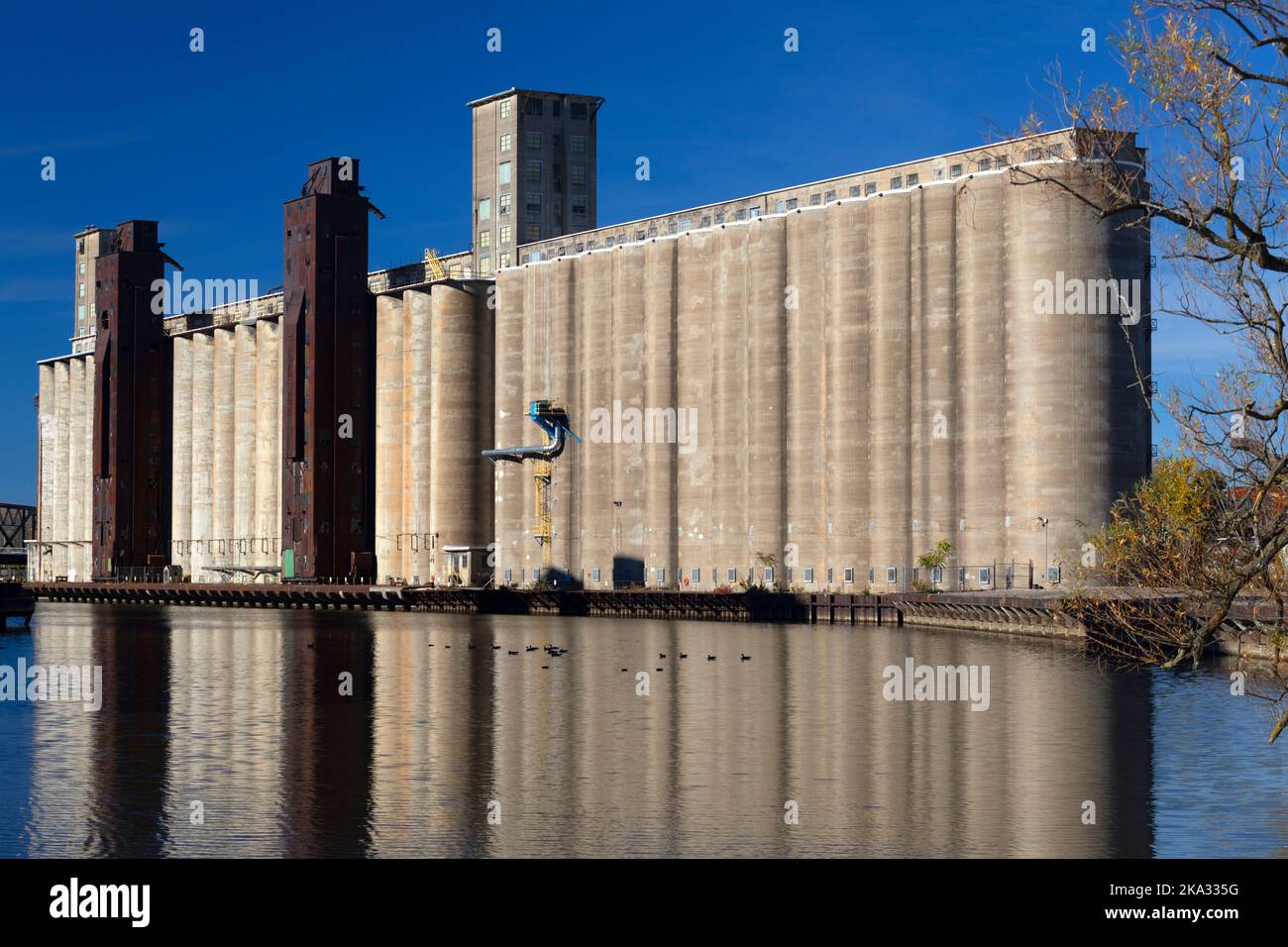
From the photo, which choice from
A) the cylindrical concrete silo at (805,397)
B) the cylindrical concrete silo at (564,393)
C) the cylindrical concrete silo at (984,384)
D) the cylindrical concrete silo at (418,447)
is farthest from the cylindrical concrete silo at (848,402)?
the cylindrical concrete silo at (418,447)

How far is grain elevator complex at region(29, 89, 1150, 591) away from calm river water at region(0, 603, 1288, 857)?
4708cm

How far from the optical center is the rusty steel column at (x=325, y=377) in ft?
540

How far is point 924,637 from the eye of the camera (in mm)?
98562

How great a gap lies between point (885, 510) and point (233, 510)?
99.1m

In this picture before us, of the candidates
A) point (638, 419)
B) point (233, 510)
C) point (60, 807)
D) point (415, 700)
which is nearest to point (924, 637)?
point (415, 700)

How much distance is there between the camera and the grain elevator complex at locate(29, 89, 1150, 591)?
119m

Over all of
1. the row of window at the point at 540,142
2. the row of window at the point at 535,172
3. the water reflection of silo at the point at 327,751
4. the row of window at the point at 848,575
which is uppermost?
the row of window at the point at 540,142

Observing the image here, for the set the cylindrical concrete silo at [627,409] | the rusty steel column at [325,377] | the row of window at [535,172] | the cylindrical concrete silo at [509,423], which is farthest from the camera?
the row of window at [535,172]

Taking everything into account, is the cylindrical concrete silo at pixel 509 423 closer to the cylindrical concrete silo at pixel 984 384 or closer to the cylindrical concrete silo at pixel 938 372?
the cylindrical concrete silo at pixel 938 372

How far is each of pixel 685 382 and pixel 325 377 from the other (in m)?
40.9

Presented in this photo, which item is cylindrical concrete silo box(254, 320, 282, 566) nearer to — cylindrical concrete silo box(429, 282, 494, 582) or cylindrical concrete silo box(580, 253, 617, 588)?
cylindrical concrete silo box(429, 282, 494, 582)

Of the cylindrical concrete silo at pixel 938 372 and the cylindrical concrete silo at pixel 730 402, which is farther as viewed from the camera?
the cylindrical concrete silo at pixel 730 402

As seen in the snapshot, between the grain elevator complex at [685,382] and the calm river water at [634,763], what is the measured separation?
154 ft

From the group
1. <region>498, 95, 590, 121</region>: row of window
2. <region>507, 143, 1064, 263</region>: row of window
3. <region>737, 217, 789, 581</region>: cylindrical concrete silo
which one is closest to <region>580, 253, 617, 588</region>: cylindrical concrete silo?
<region>507, 143, 1064, 263</region>: row of window
